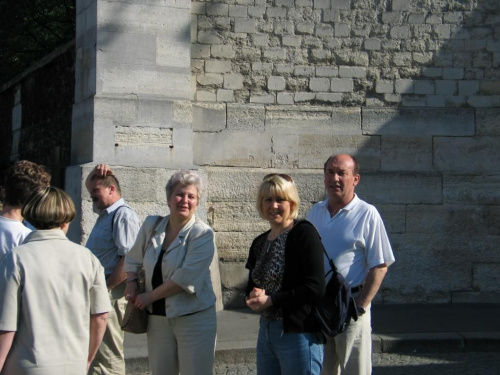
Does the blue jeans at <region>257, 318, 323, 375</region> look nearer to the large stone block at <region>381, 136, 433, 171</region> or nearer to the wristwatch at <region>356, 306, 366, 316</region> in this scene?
the wristwatch at <region>356, 306, 366, 316</region>

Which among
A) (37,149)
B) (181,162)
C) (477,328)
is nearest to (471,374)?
(477,328)

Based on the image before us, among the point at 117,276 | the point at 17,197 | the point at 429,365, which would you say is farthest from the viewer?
the point at 429,365

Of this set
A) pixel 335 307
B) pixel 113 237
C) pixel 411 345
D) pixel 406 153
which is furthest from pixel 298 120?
pixel 335 307

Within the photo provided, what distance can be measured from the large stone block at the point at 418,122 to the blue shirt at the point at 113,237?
183 inches

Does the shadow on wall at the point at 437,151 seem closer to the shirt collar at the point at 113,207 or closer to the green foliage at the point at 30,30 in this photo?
the shirt collar at the point at 113,207

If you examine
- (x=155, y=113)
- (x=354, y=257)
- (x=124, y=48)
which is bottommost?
(x=354, y=257)

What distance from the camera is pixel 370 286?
453 cm

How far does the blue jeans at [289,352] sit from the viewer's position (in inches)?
158

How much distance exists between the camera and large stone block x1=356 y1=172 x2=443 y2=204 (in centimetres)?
913

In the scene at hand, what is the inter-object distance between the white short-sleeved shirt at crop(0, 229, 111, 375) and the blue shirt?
1.54 metres

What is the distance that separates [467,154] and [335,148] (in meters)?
1.50

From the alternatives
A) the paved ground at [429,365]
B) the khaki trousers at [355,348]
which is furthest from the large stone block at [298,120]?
the khaki trousers at [355,348]

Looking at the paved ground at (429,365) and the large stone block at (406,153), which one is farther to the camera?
the large stone block at (406,153)

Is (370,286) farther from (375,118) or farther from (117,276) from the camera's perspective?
(375,118)
